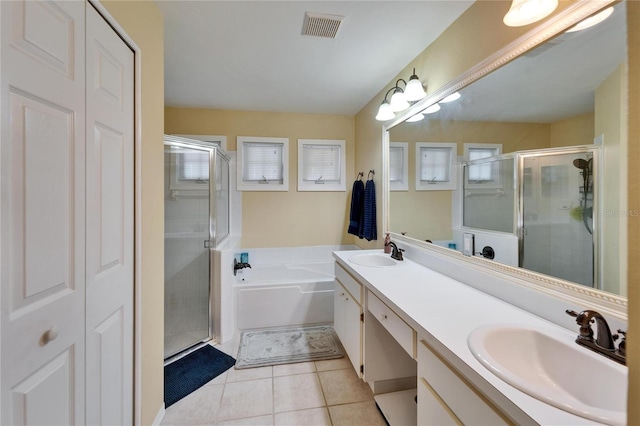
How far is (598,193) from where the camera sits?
91 centimetres

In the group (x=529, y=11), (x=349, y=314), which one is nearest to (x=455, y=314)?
(x=349, y=314)

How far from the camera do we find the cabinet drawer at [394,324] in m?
1.12

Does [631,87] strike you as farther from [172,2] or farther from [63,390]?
[172,2]

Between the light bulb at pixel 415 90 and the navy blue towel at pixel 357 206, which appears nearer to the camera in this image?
the light bulb at pixel 415 90

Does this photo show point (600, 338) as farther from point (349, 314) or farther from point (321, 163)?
point (321, 163)

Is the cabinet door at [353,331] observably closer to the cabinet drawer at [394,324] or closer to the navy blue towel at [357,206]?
the cabinet drawer at [394,324]

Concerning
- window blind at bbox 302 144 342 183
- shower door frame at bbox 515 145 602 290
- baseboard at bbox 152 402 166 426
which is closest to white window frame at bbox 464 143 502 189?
shower door frame at bbox 515 145 602 290

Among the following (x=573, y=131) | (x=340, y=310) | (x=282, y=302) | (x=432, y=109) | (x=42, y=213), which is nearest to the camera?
(x=42, y=213)

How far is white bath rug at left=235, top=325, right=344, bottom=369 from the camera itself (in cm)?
215

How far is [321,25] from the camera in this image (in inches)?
64.2

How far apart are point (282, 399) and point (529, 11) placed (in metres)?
2.44

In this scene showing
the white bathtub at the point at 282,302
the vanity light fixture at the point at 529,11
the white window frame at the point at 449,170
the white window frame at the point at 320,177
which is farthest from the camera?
the white window frame at the point at 320,177

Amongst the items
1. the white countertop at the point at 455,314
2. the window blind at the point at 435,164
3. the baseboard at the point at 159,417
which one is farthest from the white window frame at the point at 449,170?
the baseboard at the point at 159,417

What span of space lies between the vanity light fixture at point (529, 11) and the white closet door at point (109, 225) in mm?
1649
